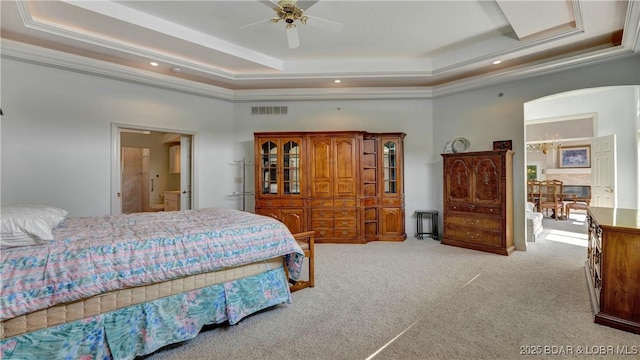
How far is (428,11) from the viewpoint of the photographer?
3193 mm

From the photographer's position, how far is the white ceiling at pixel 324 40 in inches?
119

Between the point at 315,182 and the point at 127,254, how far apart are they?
11.1 ft

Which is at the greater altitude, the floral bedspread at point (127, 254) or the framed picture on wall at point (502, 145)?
the framed picture on wall at point (502, 145)

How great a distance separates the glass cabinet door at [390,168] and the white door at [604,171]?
474cm

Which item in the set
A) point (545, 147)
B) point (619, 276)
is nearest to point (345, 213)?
point (619, 276)

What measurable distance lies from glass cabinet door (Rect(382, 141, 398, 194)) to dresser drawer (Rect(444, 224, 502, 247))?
3.66 feet

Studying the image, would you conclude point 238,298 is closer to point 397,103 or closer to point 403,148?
point 403,148

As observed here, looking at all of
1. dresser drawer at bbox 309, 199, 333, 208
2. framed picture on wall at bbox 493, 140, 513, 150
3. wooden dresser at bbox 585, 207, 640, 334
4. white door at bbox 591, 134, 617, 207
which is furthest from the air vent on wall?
white door at bbox 591, 134, 617, 207

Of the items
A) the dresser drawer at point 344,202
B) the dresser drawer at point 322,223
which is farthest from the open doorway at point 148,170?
the dresser drawer at point 344,202

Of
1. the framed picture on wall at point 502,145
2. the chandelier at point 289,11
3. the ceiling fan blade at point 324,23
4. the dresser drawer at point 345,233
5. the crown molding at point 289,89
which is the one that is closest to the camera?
the chandelier at point 289,11

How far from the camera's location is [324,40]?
12.7ft

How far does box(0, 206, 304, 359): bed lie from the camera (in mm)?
1542

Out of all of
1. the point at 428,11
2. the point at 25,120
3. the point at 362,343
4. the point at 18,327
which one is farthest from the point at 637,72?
the point at 25,120

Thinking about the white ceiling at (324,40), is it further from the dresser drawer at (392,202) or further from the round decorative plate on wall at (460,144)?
the dresser drawer at (392,202)
